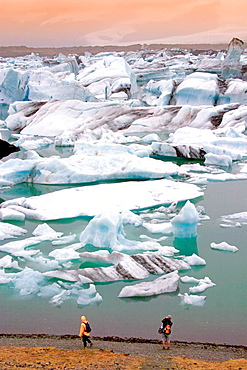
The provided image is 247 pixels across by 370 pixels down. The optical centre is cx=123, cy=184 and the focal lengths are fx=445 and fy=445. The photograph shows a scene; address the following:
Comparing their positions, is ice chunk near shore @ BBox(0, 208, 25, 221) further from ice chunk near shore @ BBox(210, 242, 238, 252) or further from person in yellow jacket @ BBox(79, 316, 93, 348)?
person in yellow jacket @ BBox(79, 316, 93, 348)

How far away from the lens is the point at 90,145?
15.0m

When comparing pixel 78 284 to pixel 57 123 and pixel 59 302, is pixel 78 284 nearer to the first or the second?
pixel 59 302

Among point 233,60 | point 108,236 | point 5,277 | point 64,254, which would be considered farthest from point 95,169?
point 233,60

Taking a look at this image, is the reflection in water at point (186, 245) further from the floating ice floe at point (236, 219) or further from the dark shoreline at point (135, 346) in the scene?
the dark shoreline at point (135, 346)

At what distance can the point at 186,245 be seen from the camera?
827 cm

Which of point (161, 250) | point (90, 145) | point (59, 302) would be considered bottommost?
point (59, 302)

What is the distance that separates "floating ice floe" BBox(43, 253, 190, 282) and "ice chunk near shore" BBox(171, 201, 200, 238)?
4.13ft

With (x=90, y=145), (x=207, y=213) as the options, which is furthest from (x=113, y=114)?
(x=207, y=213)

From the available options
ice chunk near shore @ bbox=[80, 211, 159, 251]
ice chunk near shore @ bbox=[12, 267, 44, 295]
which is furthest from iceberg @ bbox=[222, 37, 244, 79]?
ice chunk near shore @ bbox=[12, 267, 44, 295]

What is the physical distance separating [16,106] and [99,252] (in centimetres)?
1789

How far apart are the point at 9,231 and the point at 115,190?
11.7ft

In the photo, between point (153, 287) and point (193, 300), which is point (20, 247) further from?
point (193, 300)

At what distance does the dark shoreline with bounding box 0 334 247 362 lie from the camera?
16.0 ft

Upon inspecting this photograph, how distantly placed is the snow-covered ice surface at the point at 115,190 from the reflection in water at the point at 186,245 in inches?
1.7
